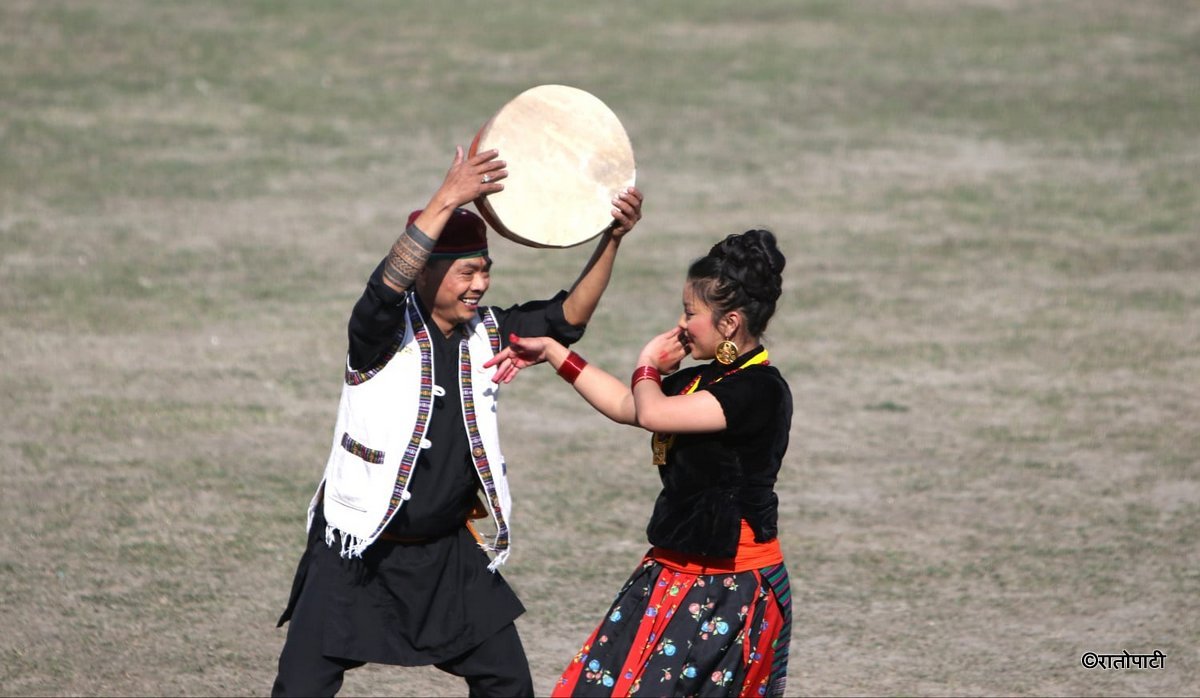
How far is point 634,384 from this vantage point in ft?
13.4

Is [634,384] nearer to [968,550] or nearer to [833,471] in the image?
[968,550]

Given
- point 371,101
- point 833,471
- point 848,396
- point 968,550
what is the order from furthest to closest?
point 371,101 → point 848,396 → point 833,471 → point 968,550

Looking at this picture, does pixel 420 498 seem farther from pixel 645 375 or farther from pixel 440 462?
pixel 645 375

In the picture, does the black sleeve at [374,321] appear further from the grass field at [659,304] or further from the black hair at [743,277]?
the grass field at [659,304]

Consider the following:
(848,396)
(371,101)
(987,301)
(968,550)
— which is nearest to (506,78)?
(371,101)

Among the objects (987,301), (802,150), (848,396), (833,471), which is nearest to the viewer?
(833,471)

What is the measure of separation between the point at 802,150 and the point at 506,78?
337cm

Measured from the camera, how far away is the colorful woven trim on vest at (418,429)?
4062 millimetres

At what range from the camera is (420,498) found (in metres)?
4.12

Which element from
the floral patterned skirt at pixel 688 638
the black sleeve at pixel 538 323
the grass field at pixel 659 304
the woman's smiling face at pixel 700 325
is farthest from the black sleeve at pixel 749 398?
the grass field at pixel 659 304

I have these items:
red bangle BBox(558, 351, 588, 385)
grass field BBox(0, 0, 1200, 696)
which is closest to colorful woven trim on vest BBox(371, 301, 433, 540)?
red bangle BBox(558, 351, 588, 385)

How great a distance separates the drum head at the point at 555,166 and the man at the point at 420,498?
0.07 metres

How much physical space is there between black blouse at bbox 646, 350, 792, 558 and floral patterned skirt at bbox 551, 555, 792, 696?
108 mm

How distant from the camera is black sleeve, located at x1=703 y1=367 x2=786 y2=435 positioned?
156 inches
